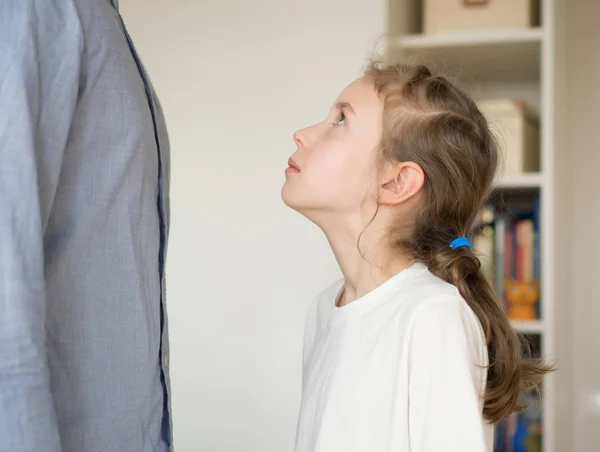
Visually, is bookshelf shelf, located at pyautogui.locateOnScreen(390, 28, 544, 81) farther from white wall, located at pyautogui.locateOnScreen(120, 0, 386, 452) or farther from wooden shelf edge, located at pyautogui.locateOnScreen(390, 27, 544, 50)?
white wall, located at pyautogui.locateOnScreen(120, 0, 386, 452)

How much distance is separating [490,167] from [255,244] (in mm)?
858

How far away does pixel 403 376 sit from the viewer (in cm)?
112

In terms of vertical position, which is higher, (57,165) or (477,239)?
(57,165)

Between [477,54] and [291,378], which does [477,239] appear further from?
[291,378]

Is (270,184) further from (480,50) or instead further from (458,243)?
(458,243)

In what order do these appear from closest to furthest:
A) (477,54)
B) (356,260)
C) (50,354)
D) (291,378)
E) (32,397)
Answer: (32,397) → (50,354) → (356,260) → (291,378) → (477,54)

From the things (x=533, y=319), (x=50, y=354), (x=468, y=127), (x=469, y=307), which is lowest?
(x=533, y=319)

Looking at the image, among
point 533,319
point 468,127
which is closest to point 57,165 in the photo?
point 468,127

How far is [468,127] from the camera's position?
1306 millimetres

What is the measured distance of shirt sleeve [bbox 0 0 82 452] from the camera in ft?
2.11

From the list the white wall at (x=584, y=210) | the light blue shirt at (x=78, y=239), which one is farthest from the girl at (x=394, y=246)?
the white wall at (x=584, y=210)

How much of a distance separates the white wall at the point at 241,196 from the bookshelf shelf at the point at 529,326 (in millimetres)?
Result: 541

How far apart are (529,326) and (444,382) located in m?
1.05

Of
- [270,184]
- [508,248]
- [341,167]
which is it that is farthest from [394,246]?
[508,248]
